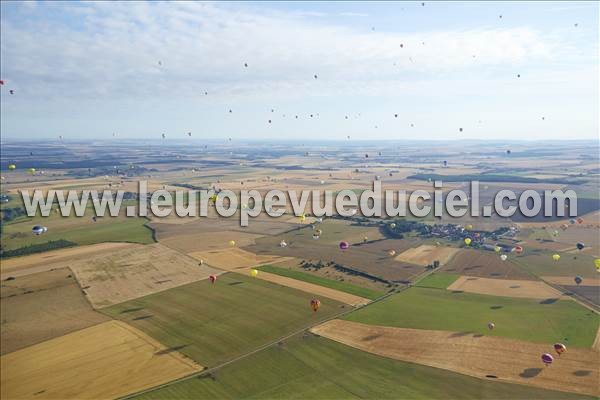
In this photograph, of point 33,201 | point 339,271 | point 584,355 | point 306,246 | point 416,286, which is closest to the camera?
point 584,355

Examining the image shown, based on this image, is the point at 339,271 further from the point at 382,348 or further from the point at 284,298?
the point at 382,348

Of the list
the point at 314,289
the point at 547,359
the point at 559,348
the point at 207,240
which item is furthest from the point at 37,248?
the point at 559,348

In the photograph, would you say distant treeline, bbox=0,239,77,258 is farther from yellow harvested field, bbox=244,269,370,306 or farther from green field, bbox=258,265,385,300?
green field, bbox=258,265,385,300

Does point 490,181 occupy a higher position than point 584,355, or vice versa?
point 490,181

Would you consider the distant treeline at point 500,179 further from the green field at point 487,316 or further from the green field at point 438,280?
the green field at point 487,316

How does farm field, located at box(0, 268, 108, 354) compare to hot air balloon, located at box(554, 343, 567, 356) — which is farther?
farm field, located at box(0, 268, 108, 354)

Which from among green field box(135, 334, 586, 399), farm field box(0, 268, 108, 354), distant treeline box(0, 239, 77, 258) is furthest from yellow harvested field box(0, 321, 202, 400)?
distant treeline box(0, 239, 77, 258)

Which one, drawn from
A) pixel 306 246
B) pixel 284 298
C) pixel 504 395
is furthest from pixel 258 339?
pixel 306 246
